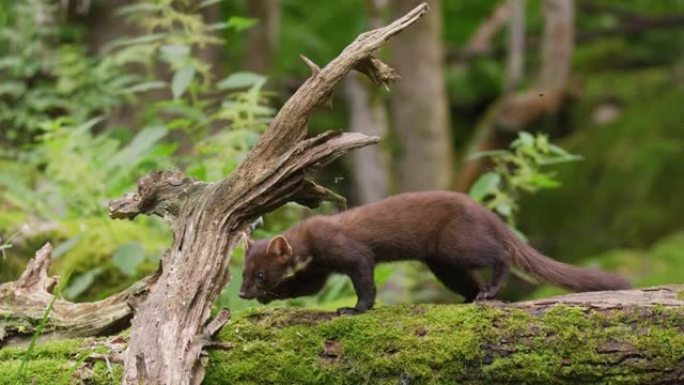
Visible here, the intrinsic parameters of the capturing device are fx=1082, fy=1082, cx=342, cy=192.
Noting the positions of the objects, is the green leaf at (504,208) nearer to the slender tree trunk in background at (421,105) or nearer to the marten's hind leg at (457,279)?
the marten's hind leg at (457,279)

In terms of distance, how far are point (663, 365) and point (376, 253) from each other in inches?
62.9

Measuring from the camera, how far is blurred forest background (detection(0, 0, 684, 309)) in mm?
6805

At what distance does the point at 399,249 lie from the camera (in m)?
5.25

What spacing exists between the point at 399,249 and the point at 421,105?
5940 mm

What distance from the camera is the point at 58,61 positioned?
8.99 meters

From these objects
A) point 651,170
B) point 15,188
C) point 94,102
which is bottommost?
point 15,188

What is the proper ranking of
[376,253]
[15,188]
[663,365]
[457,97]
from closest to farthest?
[663,365] → [376,253] → [15,188] → [457,97]

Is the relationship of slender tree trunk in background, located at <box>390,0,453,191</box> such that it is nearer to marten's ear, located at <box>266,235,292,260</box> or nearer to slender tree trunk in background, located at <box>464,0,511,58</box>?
slender tree trunk in background, located at <box>464,0,511,58</box>

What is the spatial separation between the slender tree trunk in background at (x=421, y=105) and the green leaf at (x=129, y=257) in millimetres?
5135

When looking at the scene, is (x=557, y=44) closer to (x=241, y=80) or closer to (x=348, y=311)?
(x=241, y=80)

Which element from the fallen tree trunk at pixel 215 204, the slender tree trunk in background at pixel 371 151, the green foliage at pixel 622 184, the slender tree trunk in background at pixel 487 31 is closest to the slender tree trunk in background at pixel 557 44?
the green foliage at pixel 622 184

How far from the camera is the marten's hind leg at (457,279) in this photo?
535cm

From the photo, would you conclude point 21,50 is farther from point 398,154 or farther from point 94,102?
point 398,154

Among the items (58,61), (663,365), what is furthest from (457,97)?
(663,365)
